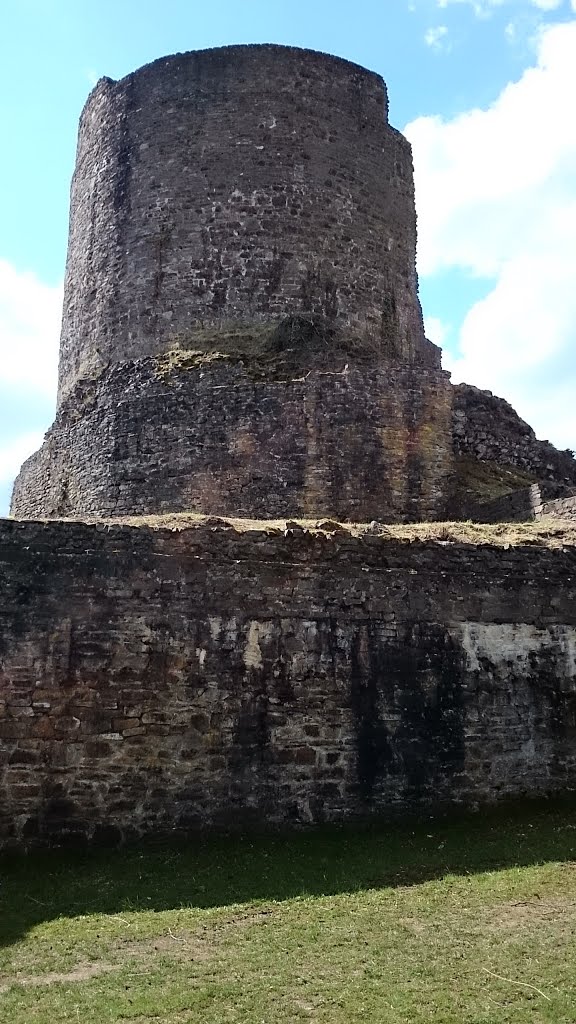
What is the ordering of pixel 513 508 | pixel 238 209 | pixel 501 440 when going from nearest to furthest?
pixel 513 508, pixel 501 440, pixel 238 209

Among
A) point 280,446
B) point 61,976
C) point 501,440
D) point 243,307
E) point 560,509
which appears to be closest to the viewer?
point 61,976

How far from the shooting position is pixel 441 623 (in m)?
12.9

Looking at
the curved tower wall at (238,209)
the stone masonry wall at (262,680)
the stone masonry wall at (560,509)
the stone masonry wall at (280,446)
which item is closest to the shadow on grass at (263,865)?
the stone masonry wall at (262,680)

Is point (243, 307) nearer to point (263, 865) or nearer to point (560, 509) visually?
point (560, 509)

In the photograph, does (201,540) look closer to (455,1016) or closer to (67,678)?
(67,678)

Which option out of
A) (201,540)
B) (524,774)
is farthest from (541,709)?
(201,540)

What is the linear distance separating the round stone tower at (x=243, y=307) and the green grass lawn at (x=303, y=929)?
8.75m

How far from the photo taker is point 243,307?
22.5 metres

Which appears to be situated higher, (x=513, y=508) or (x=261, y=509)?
(x=513, y=508)

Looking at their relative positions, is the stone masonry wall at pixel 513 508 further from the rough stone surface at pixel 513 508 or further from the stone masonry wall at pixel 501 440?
the stone masonry wall at pixel 501 440

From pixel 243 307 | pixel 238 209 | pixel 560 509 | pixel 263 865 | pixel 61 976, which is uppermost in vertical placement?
pixel 238 209

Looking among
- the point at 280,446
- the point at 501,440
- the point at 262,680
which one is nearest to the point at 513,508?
the point at 501,440

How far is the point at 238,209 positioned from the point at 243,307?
2652 millimetres

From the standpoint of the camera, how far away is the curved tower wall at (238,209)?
2273cm
